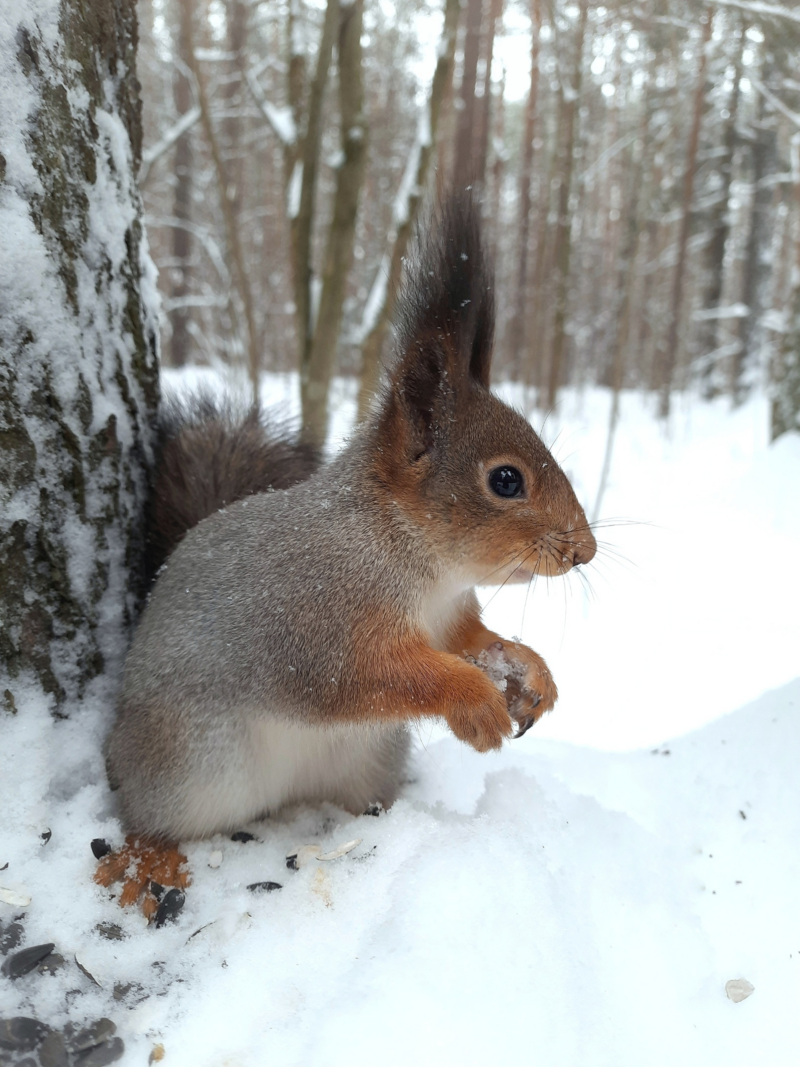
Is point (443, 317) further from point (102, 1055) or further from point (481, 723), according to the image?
point (102, 1055)

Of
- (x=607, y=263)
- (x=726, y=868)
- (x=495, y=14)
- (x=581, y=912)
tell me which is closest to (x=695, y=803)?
(x=726, y=868)

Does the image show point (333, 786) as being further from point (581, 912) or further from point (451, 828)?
point (581, 912)

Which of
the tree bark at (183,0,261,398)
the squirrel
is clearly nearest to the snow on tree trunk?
the squirrel

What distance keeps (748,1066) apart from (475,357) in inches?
42.7

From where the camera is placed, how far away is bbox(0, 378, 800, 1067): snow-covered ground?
945 millimetres

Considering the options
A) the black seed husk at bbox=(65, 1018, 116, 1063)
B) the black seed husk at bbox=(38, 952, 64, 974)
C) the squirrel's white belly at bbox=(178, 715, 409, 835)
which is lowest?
the black seed husk at bbox=(65, 1018, 116, 1063)

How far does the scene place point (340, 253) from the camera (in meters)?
3.18

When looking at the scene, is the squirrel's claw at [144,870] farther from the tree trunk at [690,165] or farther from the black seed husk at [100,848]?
the tree trunk at [690,165]

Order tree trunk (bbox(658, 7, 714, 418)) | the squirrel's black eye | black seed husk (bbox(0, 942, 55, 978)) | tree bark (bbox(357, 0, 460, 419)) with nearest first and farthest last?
black seed husk (bbox(0, 942, 55, 978)), the squirrel's black eye, tree bark (bbox(357, 0, 460, 419)), tree trunk (bbox(658, 7, 714, 418))

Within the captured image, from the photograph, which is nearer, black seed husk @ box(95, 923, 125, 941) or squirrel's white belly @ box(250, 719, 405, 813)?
black seed husk @ box(95, 923, 125, 941)

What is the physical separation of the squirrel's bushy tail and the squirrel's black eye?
552 mm

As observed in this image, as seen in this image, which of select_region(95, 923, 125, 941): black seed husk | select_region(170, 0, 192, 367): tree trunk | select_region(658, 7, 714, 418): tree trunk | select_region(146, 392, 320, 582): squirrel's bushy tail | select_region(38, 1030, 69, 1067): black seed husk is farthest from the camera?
select_region(170, 0, 192, 367): tree trunk

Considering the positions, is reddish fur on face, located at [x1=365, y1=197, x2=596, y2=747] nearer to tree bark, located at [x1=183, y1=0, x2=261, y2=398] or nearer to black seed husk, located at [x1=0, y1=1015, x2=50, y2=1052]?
black seed husk, located at [x1=0, y1=1015, x2=50, y2=1052]

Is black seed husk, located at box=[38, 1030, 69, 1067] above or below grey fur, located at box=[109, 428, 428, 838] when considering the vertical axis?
below
